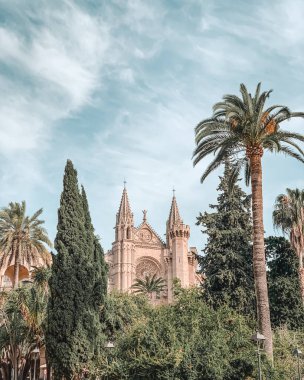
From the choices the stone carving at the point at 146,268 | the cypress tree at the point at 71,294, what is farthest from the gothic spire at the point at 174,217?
the cypress tree at the point at 71,294

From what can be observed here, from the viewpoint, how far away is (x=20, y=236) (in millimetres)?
28469

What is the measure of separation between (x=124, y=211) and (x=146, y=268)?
859 cm

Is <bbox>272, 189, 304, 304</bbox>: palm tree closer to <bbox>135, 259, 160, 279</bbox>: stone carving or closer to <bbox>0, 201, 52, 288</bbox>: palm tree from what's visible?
<bbox>0, 201, 52, 288</bbox>: palm tree

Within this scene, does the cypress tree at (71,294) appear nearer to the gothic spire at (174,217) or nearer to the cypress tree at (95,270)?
the cypress tree at (95,270)

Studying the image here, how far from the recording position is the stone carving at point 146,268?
68.8 meters

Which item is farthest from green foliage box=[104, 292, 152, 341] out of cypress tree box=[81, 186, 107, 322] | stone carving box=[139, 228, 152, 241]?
stone carving box=[139, 228, 152, 241]

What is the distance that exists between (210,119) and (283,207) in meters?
11.9

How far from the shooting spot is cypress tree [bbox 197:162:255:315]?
26000 millimetres

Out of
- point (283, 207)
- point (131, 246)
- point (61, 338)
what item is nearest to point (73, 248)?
point (61, 338)

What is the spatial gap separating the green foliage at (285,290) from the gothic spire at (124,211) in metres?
40.7

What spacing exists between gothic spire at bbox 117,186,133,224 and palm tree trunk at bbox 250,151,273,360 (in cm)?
5152

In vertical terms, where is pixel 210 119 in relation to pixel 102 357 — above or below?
above

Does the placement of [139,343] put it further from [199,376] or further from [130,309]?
[130,309]

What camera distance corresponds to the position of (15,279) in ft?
93.0
